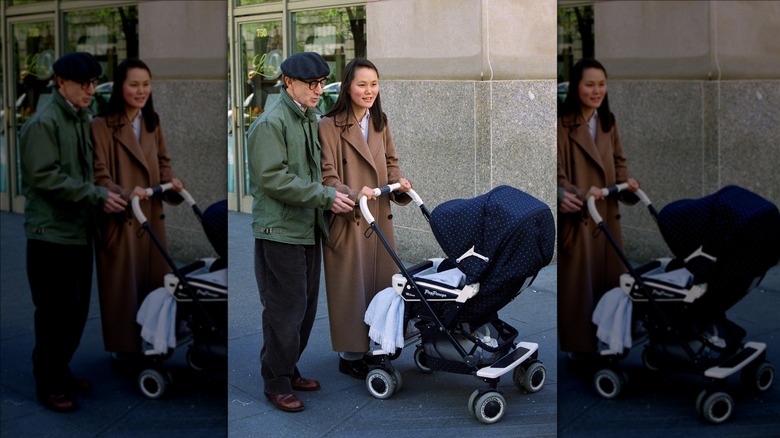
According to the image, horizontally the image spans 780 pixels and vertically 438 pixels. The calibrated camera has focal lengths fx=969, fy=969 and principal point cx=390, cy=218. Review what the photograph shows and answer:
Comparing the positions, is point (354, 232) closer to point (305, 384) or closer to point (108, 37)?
point (305, 384)

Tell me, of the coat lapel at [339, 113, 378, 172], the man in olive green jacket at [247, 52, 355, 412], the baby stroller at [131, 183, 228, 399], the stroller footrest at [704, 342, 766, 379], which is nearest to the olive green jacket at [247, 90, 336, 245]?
the man in olive green jacket at [247, 52, 355, 412]

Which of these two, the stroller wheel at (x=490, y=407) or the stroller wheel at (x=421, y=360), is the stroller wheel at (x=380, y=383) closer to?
the stroller wheel at (x=421, y=360)

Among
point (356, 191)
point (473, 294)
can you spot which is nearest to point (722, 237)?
point (473, 294)

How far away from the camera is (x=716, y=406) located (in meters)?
3.32

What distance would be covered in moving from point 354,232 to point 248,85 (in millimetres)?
607

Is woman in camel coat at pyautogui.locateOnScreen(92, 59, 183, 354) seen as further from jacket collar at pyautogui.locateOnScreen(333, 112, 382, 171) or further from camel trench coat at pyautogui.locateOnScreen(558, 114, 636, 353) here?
camel trench coat at pyautogui.locateOnScreen(558, 114, 636, 353)

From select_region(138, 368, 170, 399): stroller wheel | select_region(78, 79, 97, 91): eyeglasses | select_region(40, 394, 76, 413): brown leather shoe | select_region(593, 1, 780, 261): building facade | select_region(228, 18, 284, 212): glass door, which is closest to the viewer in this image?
select_region(593, 1, 780, 261): building facade

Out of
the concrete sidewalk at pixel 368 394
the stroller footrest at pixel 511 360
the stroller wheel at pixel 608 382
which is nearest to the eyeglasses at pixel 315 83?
the concrete sidewalk at pixel 368 394

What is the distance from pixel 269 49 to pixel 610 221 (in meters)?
1.26

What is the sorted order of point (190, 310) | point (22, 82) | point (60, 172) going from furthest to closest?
point (22, 82)
point (190, 310)
point (60, 172)

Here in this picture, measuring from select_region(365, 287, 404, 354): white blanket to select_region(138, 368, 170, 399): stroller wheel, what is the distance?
774mm

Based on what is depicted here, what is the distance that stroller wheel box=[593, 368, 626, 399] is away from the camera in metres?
3.28

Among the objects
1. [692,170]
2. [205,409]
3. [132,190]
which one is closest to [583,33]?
[692,170]

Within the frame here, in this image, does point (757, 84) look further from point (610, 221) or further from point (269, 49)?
point (269, 49)
